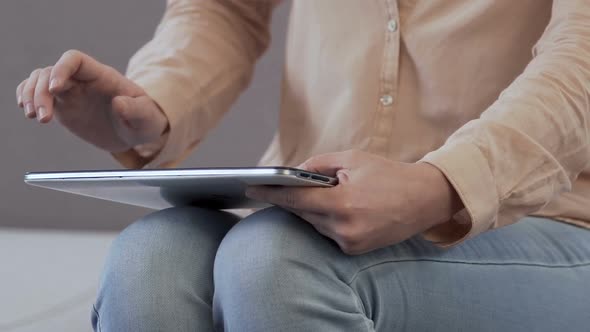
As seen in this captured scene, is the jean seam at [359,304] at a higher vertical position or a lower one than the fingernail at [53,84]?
lower

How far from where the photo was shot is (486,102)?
768 millimetres

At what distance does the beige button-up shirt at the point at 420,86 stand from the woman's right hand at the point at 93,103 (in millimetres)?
35

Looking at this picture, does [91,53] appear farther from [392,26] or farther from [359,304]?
[359,304]

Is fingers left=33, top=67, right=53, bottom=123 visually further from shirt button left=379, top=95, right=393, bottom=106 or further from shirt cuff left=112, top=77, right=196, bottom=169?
shirt button left=379, top=95, right=393, bottom=106

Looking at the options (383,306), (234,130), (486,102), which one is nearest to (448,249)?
(383,306)

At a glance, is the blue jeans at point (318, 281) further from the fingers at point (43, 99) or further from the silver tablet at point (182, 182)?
the fingers at point (43, 99)

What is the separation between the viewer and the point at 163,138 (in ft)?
2.88

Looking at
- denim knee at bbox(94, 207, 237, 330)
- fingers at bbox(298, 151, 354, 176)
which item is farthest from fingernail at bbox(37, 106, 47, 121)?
fingers at bbox(298, 151, 354, 176)

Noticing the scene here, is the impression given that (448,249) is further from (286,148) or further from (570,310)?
(286,148)

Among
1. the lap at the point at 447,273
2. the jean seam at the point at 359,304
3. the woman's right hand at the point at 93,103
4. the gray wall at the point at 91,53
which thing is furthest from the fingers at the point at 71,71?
the gray wall at the point at 91,53

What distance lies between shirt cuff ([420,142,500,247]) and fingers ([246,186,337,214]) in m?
0.09

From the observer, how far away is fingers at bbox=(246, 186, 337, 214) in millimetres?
544

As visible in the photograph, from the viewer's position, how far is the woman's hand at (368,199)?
546 mm

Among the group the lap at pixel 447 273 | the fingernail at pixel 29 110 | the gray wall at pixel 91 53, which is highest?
the fingernail at pixel 29 110
